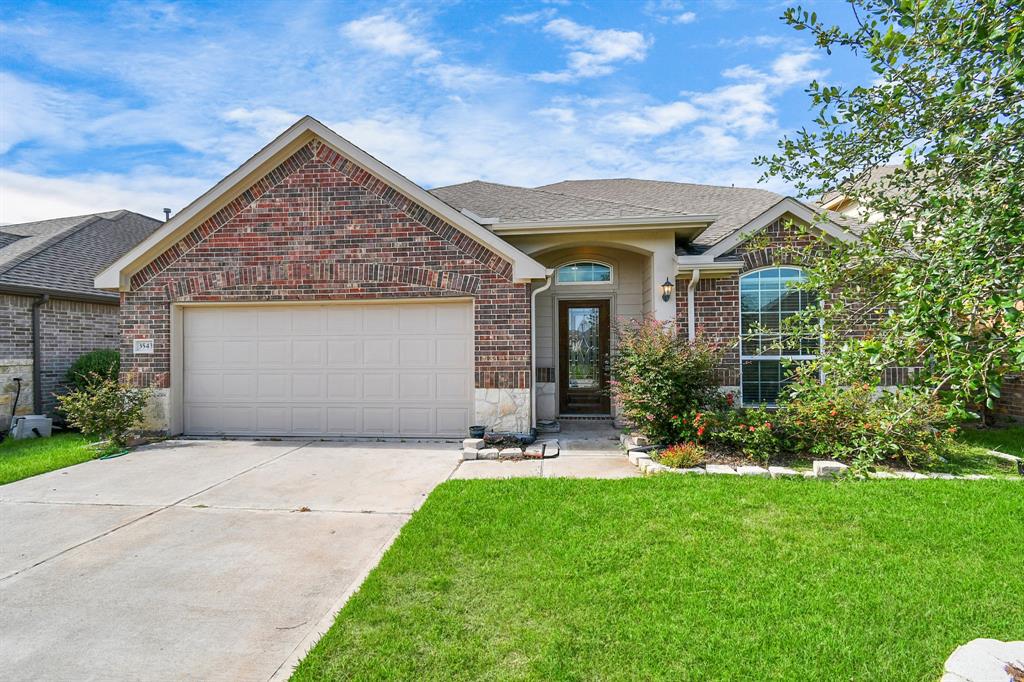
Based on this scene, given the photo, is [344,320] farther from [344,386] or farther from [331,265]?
[344,386]

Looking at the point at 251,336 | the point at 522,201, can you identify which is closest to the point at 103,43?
the point at 251,336

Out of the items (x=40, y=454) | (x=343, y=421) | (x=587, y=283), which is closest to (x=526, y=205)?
(x=587, y=283)

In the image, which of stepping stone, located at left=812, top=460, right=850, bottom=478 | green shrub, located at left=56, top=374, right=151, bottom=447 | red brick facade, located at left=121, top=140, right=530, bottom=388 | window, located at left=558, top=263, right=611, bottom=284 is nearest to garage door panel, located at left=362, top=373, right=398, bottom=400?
red brick facade, located at left=121, top=140, right=530, bottom=388

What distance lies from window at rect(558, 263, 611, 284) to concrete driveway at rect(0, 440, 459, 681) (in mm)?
4715

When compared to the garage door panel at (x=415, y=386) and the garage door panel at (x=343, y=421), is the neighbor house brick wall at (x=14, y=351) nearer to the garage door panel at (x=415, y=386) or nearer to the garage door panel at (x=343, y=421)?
the garage door panel at (x=343, y=421)

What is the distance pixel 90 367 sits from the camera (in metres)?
11.5

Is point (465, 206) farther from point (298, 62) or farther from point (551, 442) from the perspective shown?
point (551, 442)

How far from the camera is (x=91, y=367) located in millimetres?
11484

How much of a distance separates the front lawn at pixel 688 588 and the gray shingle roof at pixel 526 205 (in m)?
5.30

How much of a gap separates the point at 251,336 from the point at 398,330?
275 cm

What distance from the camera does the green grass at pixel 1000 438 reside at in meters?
7.88

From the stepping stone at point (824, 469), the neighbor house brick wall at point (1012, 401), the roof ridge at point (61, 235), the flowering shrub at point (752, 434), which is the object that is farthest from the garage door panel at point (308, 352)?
the neighbor house brick wall at point (1012, 401)

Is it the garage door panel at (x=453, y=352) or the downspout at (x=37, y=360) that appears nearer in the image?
the garage door panel at (x=453, y=352)

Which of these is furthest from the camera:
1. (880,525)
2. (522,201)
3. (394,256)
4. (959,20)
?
(522,201)
